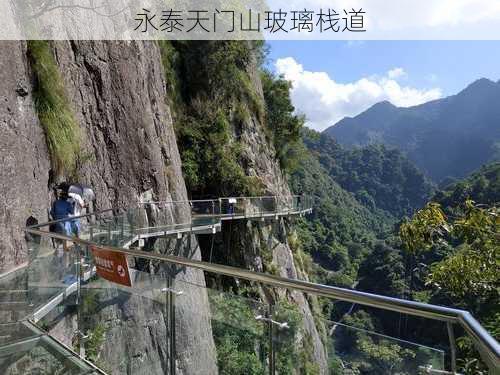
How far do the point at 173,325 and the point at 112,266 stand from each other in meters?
0.72

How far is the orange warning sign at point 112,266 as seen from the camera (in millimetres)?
3418

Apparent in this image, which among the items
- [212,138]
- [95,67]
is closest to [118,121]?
[95,67]

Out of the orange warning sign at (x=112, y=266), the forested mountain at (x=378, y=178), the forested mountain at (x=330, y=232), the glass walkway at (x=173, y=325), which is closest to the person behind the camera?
the glass walkway at (x=173, y=325)

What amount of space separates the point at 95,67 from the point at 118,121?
161 cm

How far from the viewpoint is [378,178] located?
141 metres

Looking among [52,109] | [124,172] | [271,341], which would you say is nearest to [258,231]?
[124,172]

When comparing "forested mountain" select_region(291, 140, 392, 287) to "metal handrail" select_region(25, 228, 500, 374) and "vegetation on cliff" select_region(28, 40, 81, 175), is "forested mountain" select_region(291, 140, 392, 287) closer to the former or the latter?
"vegetation on cliff" select_region(28, 40, 81, 175)

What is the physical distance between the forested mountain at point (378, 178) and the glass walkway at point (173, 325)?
12948 centimetres

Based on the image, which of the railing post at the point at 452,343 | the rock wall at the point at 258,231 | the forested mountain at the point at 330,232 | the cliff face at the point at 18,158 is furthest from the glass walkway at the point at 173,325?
the forested mountain at the point at 330,232

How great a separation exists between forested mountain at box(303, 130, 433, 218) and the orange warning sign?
5112 inches

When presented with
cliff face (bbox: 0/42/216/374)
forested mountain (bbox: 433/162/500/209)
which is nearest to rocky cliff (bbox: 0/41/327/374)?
cliff face (bbox: 0/42/216/374)

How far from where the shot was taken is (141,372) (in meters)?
3.31

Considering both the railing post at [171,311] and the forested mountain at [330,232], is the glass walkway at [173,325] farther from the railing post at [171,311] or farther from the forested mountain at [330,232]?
the forested mountain at [330,232]

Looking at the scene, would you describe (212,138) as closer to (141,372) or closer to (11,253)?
(11,253)
